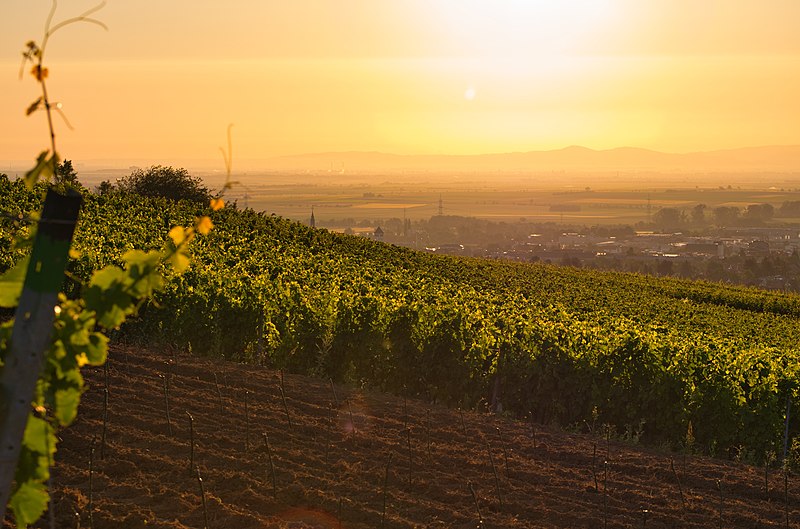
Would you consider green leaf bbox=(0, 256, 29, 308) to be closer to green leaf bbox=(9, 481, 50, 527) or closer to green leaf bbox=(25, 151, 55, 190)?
green leaf bbox=(25, 151, 55, 190)

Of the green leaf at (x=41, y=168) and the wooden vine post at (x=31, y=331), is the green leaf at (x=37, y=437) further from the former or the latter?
the green leaf at (x=41, y=168)

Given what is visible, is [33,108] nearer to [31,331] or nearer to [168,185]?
[31,331]

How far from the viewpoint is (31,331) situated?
382 cm

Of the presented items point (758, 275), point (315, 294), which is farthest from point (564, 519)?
point (758, 275)

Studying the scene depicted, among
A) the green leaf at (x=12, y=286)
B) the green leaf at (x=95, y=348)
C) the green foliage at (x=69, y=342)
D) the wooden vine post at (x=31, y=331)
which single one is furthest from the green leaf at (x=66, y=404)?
the green leaf at (x=12, y=286)

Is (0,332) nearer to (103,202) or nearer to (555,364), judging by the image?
(555,364)

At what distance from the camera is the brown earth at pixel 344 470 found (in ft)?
25.0

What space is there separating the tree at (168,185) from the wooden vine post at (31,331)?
42663 mm

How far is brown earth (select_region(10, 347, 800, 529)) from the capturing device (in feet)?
25.0

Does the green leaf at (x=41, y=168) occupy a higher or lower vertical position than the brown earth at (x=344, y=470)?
higher

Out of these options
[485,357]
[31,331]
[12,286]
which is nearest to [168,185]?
[485,357]

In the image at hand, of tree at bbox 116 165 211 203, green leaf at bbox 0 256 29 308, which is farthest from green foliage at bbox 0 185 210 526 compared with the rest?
tree at bbox 116 165 211 203

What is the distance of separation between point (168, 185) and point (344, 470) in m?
40.0

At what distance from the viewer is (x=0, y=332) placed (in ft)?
13.0
